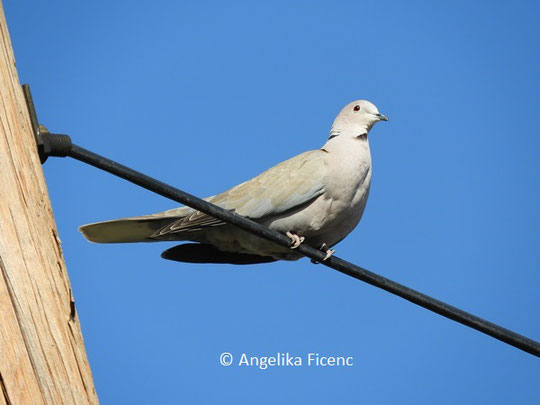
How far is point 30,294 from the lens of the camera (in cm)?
192

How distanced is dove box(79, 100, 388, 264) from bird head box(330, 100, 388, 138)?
0.59 feet

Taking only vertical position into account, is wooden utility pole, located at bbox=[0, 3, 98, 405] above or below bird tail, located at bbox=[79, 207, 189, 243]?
below

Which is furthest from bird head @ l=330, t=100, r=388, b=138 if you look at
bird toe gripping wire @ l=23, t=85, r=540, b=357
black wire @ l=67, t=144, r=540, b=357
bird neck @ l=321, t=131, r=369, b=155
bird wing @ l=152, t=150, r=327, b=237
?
black wire @ l=67, t=144, r=540, b=357

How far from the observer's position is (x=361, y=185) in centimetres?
506

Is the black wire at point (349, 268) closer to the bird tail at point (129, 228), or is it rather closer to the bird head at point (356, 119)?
the bird tail at point (129, 228)

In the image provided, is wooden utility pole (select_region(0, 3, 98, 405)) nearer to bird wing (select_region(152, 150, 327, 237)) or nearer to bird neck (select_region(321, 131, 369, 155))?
bird wing (select_region(152, 150, 327, 237))

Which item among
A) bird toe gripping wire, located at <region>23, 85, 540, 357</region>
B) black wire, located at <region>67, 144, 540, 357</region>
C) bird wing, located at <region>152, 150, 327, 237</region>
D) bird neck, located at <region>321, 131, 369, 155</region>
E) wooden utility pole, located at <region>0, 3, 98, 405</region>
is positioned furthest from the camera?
bird neck, located at <region>321, 131, 369, 155</region>

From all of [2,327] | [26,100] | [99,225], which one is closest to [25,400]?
[2,327]

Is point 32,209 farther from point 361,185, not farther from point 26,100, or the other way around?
point 361,185

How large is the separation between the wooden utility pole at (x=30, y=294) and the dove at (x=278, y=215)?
2723mm

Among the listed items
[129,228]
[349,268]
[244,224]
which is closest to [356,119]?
[129,228]

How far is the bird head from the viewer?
551cm

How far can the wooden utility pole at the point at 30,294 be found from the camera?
1.86 meters

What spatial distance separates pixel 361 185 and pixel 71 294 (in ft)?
10.6
